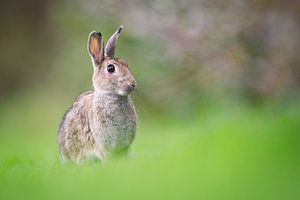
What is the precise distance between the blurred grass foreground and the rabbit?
236mm

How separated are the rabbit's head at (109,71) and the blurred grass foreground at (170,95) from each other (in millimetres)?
547

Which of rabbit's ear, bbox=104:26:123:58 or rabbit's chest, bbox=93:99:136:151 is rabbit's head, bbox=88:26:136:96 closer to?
rabbit's ear, bbox=104:26:123:58

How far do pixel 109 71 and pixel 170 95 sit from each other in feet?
24.7

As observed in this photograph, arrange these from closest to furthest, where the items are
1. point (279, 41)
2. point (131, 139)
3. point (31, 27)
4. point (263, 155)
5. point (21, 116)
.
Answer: point (263, 155) < point (131, 139) < point (279, 41) < point (21, 116) < point (31, 27)

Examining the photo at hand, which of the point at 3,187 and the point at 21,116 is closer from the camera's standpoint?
the point at 3,187

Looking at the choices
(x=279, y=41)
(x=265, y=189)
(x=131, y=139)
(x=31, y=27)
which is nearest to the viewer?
(x=265, y=189)

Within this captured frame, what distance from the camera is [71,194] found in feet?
23.0

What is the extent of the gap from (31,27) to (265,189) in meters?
16.0

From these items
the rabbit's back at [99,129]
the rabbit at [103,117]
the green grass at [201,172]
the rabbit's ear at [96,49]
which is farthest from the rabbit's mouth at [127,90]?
the green grass at [201,172]

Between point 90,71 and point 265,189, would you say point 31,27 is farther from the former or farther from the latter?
point 265,189

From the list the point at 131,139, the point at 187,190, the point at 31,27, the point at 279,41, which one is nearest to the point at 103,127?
the point at 131,139

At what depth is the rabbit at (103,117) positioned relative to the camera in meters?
8.92

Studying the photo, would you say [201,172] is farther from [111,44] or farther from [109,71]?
[111,44]

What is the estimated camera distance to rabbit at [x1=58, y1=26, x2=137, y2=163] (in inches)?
351
